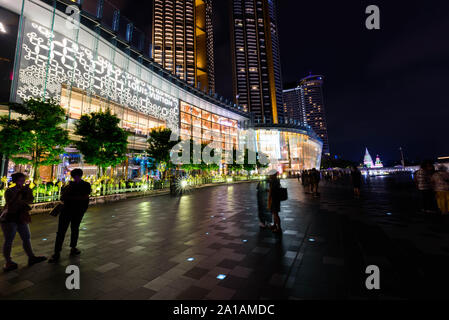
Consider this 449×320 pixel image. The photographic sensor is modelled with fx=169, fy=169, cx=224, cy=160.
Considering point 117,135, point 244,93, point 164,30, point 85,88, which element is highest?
point 164,30

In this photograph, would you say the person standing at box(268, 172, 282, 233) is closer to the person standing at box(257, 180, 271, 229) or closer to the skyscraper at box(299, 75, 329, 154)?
the person standing at box(257, 180, 271, 229)

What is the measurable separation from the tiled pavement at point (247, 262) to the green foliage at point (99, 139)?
7757 millimetres

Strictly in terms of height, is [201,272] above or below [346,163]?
below

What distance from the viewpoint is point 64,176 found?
57.7ft

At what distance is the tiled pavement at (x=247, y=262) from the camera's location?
7.75 feet

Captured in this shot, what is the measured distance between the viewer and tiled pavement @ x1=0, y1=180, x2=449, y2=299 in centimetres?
236

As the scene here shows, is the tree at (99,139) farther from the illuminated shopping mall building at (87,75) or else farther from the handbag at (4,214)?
the handbag at (4,214)

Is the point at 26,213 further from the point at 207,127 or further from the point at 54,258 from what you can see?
the point at 207,127

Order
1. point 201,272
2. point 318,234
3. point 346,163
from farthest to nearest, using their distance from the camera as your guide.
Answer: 1. point 346,163
2. point 318,234
3. point 201,272

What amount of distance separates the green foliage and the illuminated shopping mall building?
651cm
